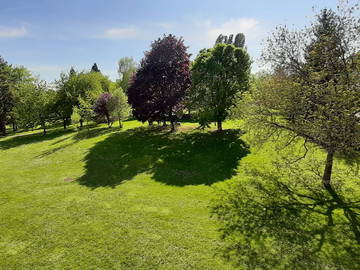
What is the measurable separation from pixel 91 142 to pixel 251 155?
61.2 ft

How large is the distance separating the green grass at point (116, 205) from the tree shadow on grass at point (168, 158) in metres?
0.09

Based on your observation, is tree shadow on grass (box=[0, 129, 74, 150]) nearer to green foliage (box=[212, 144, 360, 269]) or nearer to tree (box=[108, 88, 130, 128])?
tree (box=[108, 88, 130, 128])

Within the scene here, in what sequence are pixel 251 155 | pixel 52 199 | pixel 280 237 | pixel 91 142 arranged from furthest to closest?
pixel 91 142 → pixel 251 155 → pixel 52 199 → pixel 280 237

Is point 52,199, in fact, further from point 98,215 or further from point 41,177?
point 41,177

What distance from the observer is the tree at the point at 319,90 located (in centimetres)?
971

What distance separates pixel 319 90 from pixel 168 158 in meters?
12.6

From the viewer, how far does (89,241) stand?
855 cm

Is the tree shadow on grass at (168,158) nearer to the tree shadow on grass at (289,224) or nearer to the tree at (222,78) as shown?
the tree at (222,78)

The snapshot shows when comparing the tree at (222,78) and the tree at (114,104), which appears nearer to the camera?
the tree at (222,78)

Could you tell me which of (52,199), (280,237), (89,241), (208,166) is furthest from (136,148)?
(280,237)

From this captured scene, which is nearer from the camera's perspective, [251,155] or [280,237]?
[280,237]

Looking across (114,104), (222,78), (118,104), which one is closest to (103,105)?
(114,104)

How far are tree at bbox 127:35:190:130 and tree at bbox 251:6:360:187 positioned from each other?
40.1 feet

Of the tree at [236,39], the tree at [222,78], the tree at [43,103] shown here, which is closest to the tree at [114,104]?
the tree at [43,103]
